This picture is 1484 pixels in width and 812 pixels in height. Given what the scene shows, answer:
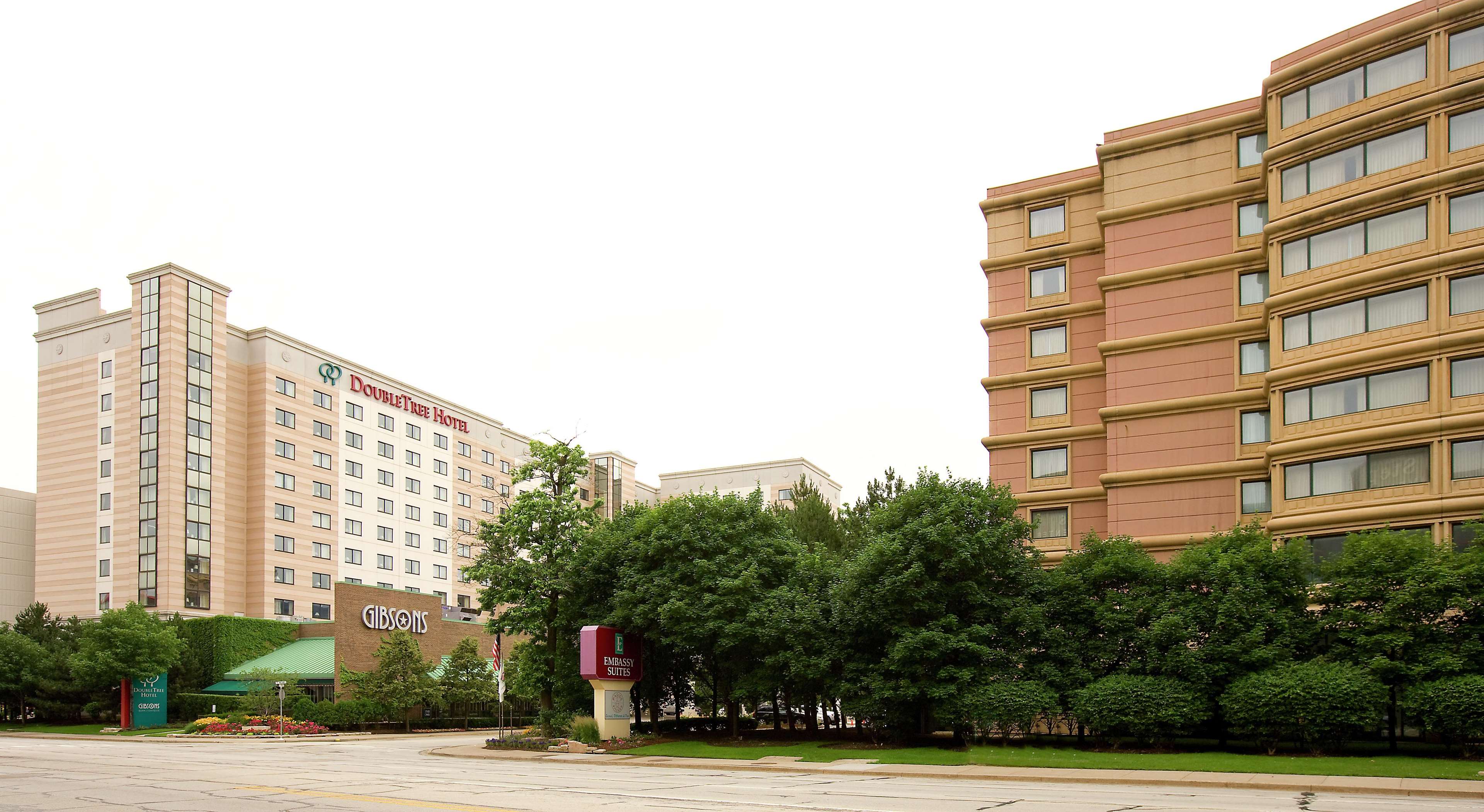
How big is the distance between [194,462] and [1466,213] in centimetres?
8012

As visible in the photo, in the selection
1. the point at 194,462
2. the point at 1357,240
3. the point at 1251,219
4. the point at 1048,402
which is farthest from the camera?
the point at 194,462

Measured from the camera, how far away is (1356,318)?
38781mm

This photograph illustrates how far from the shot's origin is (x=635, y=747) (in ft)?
129

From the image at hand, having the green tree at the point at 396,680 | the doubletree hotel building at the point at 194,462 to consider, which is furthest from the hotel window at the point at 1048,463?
the doubletree hotel building at the point at 194,462

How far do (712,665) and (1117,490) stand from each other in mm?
19375

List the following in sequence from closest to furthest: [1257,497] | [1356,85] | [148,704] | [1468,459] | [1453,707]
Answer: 1. [1453,707]
2. [1468,459]
3. [1356,85]
4. [1257,497]
5. [148,704]

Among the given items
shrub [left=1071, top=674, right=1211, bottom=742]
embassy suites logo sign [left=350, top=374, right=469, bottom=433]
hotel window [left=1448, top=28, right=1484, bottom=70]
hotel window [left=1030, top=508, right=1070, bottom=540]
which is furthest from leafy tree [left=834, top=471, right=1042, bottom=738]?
embassy suites logo sign [left=350, top=374, right=469, bottom=433]

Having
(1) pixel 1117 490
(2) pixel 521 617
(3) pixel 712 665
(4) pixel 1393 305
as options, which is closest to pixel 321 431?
(2) pixel 521 617

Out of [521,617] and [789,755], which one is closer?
A: [789,755]

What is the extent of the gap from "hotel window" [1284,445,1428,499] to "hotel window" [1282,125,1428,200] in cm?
1027

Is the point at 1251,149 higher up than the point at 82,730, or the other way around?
the point at 1251,149

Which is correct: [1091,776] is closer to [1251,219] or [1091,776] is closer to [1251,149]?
[1251,219]

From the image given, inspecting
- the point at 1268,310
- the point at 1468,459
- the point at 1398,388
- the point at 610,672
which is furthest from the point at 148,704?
the point at 1468,459

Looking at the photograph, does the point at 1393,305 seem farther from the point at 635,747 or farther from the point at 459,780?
the point at 459,780
